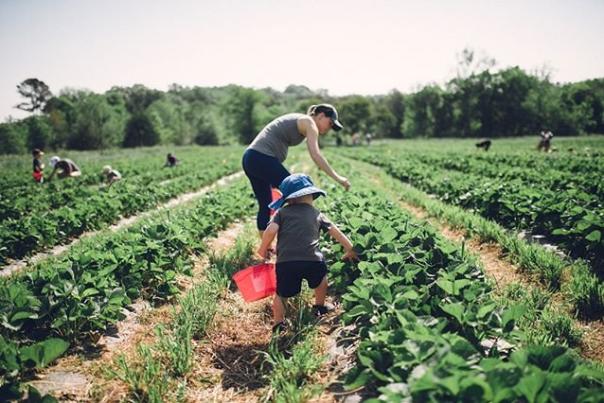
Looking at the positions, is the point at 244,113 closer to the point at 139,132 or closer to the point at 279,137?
the point at 139,132

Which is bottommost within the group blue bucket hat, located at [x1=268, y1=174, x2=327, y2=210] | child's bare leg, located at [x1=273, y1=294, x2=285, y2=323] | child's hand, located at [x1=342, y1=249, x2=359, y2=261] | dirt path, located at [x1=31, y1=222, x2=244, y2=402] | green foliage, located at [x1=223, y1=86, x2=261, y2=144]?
dirt path, located at [x1=31, y1=222, x2=244, y2=402]

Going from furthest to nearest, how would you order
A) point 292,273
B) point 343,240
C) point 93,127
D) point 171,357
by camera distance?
point 93,127 < point 343,240 < point 292,273 < point 171,357

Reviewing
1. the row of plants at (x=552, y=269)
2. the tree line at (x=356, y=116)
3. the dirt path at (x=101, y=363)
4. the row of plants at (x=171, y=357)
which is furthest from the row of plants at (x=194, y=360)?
the tree line at (x=356, y=116)

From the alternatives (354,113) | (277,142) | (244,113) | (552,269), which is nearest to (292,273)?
(277,142)

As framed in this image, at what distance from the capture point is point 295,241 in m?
3.17

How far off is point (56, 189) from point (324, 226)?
12923 mm

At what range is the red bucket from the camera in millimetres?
3273

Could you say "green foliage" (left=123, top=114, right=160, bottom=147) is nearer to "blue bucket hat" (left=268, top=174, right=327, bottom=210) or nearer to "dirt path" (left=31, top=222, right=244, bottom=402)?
"dirt path" (left=31, top=222, right=244, bottom=402)

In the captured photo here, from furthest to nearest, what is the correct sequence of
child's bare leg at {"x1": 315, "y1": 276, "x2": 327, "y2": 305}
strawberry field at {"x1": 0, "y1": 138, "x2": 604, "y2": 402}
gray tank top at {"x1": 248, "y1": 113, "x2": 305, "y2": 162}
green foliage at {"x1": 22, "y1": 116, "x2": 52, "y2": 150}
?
green foliage at {"x1": 22, "y1": 116, "x2": 52, "y2": 150}, gray tank top at {"x1": 248, "y1": 113, "x2": 305, "y2": 162}, child's bare leg at {"x1": 315, "y1": 276, "x2": 327, "y2": 305}, strawberry field at {"x1": 0, "y1": 138, "x2": 604, "y2": 402}

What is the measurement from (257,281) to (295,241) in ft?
1.77

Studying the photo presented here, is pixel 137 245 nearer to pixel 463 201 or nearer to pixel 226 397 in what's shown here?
pixel 226 397

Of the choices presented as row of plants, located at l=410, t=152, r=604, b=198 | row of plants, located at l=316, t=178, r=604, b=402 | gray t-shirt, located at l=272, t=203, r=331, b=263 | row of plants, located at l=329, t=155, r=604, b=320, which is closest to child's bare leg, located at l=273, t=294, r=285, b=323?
gray t-shirt, located at l=272, t=203, r=331, b=263

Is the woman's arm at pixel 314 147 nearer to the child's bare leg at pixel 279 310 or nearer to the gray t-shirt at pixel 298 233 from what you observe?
the gray t-shirt at pixel 298 233

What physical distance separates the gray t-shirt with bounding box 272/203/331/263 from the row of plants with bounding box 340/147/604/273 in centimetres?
342
